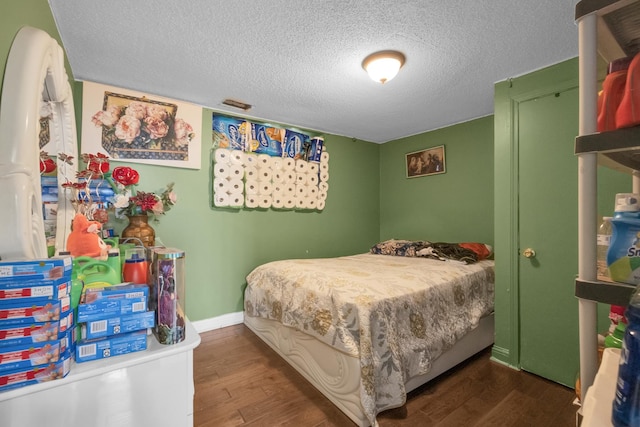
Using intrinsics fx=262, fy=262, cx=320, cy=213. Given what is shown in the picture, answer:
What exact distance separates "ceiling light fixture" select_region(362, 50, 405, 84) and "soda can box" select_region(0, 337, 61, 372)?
216cm

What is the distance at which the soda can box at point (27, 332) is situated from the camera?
25.7 inches

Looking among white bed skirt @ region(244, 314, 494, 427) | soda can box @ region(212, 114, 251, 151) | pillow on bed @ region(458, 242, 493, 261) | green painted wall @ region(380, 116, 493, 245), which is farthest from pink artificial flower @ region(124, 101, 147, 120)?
pillow on bed @ region(458, 242, 493, 261)

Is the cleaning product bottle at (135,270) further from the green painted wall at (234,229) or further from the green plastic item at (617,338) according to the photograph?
the green painted wall at (234,229)

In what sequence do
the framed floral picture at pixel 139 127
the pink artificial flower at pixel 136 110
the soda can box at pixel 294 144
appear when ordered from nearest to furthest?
the framed floral picture at pixel 139 127, the pink artificial flower at pixel 136 110, the soda can box at pixel 294 144

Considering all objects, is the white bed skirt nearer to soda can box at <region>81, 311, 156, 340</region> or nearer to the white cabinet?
the white cabinet

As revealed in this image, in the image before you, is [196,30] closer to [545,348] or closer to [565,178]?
[565,178]

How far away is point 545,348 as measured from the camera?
198 centimetres

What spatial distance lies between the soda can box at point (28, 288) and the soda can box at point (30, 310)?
0.01m

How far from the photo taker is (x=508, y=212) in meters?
2.17

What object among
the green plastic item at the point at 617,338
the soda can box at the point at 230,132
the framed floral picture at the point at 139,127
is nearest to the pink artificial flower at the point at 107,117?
the framed floral picture at the point at 139,127

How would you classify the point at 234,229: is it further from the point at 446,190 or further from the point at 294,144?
the point at 446,190

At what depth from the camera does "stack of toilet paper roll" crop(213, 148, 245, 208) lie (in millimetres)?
2803

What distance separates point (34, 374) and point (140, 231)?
5.14 ft

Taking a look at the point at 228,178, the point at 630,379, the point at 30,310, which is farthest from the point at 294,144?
the point at 630,379
